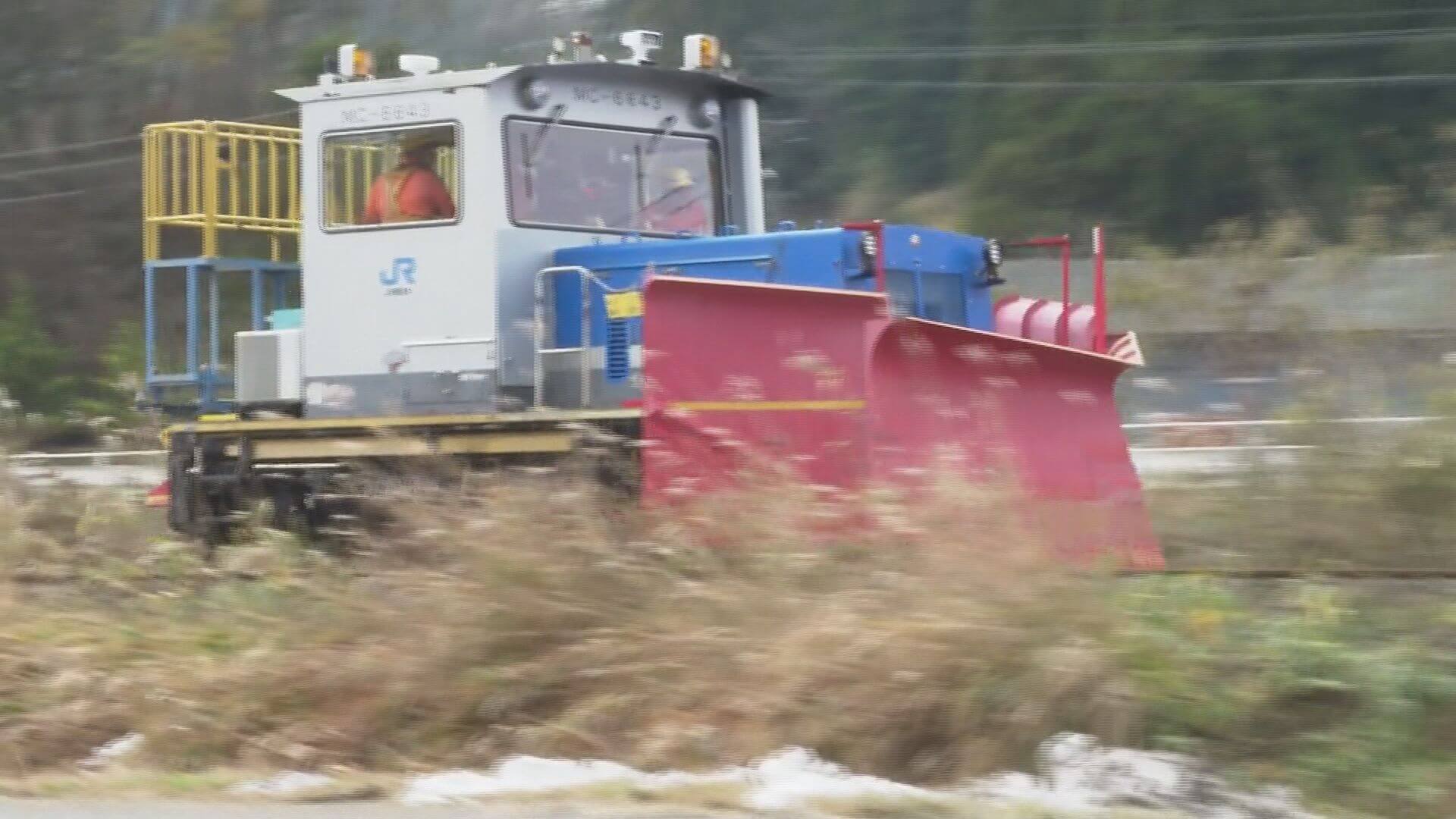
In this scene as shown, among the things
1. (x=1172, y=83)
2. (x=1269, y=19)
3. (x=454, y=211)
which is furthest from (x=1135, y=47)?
(x=454, y=211)

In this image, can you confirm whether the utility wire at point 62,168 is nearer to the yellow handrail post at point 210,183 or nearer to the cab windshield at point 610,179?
the yellow handrail post at point 210,183

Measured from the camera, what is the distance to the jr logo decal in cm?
1015

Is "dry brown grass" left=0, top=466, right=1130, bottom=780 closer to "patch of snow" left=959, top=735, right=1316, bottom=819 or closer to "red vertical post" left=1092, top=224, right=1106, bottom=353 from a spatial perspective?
"patch of snow" left=959, top=735, right=1316, bottom=819

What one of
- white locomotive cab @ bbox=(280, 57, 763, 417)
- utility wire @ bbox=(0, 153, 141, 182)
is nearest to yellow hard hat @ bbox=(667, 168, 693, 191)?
white locomotive cab @ bbox=(280, 57, 763, 417)

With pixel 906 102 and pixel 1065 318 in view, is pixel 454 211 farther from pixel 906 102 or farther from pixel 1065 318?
pixel 906 102

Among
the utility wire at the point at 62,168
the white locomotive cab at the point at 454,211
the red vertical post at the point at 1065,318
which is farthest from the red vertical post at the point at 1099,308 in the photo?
the utility wire at the point at 62,168

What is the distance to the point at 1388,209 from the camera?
51.6 ft

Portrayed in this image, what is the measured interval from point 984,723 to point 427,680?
2.10m

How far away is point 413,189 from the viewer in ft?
33.4

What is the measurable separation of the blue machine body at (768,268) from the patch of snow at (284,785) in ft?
12.4

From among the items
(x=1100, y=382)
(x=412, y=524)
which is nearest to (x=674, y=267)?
(x=1100, y=382)

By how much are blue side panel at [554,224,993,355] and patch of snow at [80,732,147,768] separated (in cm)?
352

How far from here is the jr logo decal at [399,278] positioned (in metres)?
10.1

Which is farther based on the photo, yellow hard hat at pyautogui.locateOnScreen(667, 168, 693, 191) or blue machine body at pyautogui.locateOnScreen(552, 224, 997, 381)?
yellow hard hat at pyautogui.locateOnScreen(667, 168, 693, 191)
